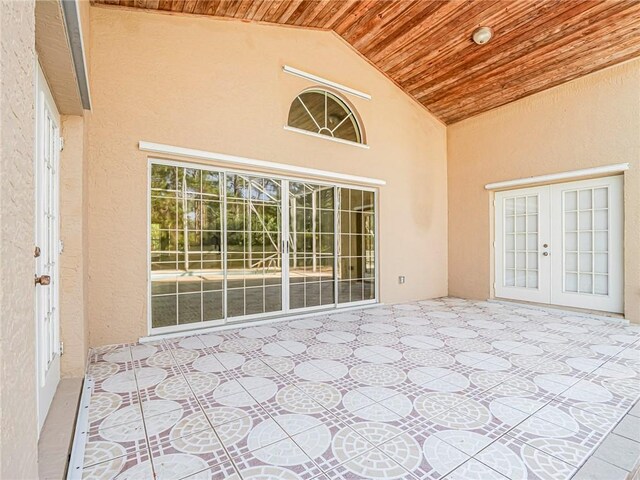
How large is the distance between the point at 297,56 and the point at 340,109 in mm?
1073

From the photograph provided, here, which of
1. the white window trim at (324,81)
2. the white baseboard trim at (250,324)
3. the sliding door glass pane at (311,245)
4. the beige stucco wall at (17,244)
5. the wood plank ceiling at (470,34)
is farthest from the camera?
the sliding door glass pane at (311,245)

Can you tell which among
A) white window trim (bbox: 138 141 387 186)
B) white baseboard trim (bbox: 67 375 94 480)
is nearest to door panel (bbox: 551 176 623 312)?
white window trim (bbox: 138 141 387 186)

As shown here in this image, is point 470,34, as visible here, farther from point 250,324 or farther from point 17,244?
point 17,244

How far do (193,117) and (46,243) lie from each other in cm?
225

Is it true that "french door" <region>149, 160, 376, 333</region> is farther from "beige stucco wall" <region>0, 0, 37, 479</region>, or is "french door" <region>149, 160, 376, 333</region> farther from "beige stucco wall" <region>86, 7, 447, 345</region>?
"beige stucco wall" <region>0, 0, 37, 479</region>

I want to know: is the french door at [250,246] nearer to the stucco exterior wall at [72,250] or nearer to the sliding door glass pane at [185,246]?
the sliding door glass pane at [185,246]

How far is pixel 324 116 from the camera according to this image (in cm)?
505

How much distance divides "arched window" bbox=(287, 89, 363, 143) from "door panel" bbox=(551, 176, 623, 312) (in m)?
3.56

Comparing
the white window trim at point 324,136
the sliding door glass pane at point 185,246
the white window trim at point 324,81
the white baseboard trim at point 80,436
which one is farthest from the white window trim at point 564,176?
the white baseboard trim at point 80,436

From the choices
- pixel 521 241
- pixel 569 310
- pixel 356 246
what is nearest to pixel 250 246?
pixel 356 246

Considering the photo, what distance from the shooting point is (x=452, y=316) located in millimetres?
4715

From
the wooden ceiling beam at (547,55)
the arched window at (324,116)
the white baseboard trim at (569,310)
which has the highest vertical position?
the wooden ceiling beam at (547,55)

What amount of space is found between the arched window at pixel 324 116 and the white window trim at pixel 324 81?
0.17m

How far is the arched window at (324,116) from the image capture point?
188 inches
